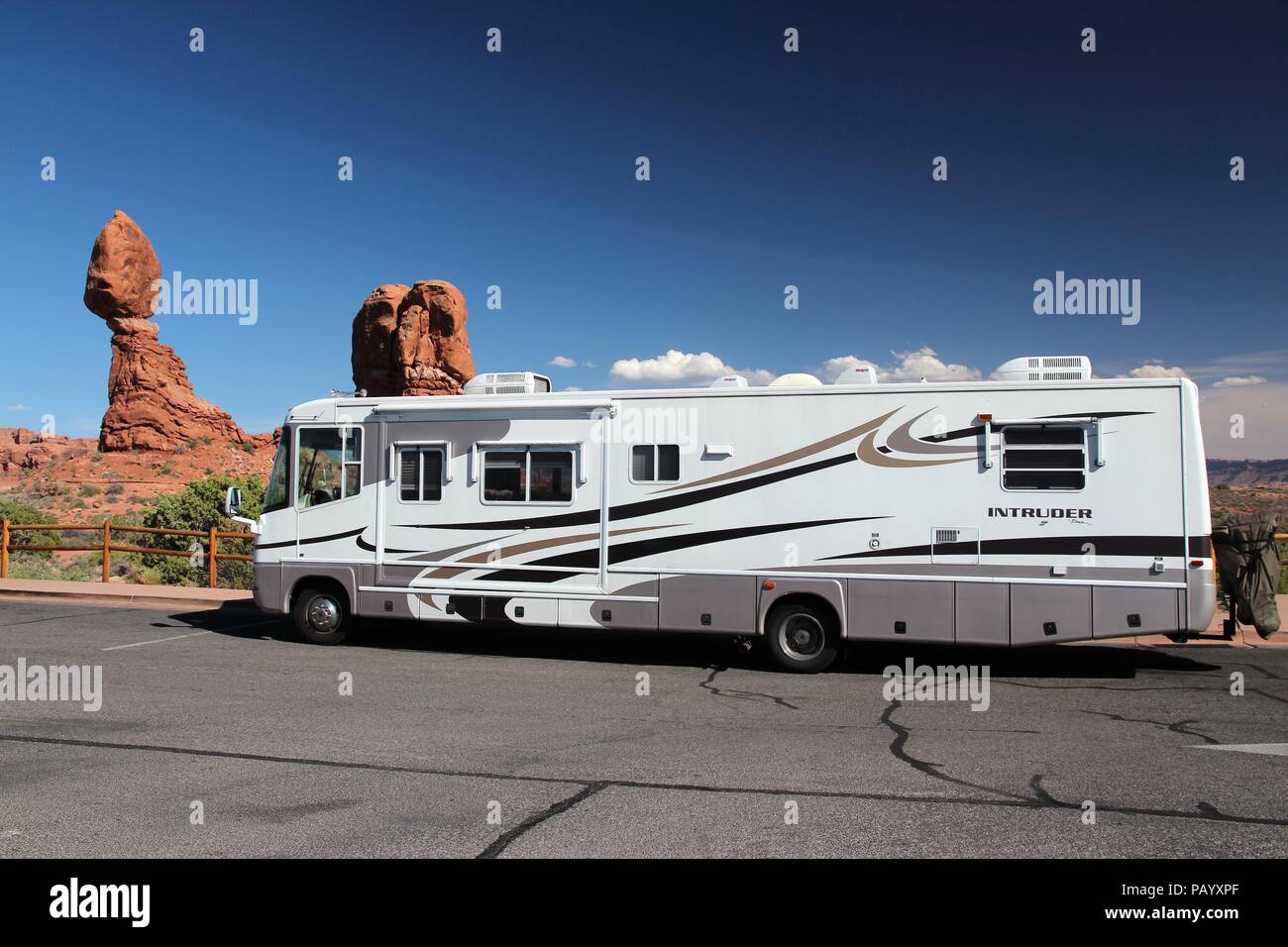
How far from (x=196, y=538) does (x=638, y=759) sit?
18803mm

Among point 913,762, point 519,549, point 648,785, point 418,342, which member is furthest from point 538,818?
point 418,342

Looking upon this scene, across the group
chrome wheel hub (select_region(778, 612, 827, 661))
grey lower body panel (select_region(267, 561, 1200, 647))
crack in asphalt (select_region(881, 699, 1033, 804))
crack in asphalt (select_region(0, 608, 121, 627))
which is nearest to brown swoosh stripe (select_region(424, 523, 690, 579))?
grey lower body panel (select_region(267, 561, 1200, 647))

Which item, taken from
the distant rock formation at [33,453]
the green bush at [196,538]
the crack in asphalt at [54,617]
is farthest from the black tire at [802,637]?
the distant rock formation at [33,453]

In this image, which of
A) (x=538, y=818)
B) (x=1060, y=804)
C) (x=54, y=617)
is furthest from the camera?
(x=54, y=617)

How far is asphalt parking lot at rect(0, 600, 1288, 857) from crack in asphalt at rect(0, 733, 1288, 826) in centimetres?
2

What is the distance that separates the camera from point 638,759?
20.6 feet

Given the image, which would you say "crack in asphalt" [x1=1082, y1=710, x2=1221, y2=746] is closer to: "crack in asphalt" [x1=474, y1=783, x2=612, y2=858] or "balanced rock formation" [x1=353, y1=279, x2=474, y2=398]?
"crack in asphalt" [x1=474, y1=783, x2=612, y2=858]

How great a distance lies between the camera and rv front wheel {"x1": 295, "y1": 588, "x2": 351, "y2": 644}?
1128 centimetres

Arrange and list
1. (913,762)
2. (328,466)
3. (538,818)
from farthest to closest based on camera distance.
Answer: (328,466)
(913,762)
(538,818)

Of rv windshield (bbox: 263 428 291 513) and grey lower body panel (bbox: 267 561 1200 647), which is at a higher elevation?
rv windshield (bbox: 263 428 291 513)

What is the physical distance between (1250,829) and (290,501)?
10.3 m

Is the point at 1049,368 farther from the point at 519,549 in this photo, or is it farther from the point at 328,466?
the point at 328,466
